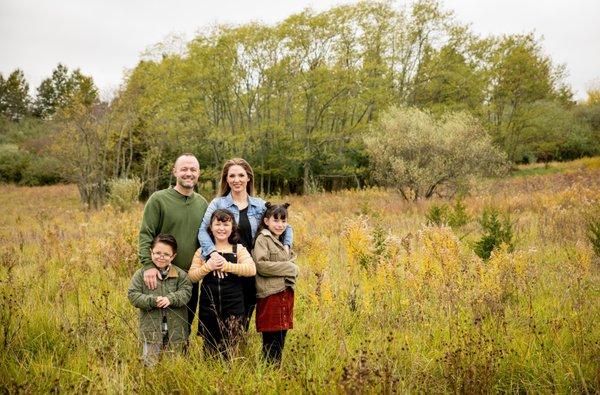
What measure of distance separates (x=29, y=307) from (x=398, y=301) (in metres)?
3.87

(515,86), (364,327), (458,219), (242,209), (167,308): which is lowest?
(364,327)

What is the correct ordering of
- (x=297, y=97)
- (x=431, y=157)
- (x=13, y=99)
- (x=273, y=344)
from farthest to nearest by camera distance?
(x=13, y=99) < (x=297, y=97) < (x=431, y=157) < (x=273, y=344)

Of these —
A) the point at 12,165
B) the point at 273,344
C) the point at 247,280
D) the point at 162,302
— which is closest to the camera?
the point at 162,302

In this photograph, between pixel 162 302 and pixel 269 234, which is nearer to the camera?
pixel 162 302

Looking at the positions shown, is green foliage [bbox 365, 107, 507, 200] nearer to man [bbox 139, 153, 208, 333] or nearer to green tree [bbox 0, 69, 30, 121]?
man [bbox 139, 153, 208, 333]

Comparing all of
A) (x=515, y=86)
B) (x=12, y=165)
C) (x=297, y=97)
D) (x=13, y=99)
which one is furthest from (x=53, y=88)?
(x=515, y=86)

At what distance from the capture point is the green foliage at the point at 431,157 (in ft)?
47.1

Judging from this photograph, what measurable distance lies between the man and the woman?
21 cm

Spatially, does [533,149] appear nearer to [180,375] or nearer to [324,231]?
[324,231]

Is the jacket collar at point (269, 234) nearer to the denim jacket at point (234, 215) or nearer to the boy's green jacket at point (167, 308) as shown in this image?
the denim jacket at point (234, 215)

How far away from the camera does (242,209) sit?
134 inches

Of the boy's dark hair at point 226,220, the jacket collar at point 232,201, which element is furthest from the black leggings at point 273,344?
the jacket collar at point 232,201

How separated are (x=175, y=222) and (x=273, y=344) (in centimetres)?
125

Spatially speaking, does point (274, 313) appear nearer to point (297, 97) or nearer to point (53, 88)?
point (297, 97)
